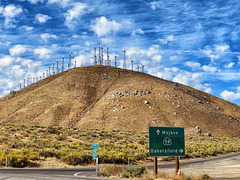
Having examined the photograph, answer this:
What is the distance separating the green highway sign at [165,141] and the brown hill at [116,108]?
63439 mm

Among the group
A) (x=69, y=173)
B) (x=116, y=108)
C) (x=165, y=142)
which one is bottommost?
(x=69, y=173)

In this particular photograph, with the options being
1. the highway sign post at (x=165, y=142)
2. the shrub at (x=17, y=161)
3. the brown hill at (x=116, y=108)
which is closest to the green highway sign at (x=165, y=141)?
the highway sign post at (x=165, y=142)

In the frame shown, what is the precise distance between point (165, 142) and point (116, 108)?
7512 centimetres

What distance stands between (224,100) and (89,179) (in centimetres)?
13026

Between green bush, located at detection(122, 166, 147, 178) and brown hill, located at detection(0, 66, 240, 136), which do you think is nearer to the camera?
green bush, located at detection(122, 166, 147, 178)

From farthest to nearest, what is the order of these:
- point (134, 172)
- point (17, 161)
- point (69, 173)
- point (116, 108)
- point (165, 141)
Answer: point (116, 108), point (17, 161), point (69, 173), point (134, 172), point (165, 141)

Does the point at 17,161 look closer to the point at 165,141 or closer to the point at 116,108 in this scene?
the point at 165,141

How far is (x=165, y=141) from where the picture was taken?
16203 mm

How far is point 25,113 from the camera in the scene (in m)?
94.2

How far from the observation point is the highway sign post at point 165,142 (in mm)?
15844

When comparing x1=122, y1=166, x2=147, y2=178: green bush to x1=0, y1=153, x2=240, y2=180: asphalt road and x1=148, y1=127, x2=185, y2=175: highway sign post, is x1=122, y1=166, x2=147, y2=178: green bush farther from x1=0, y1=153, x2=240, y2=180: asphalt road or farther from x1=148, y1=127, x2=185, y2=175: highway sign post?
x1=0, y1=153, x2=240, y2=180: asphalt road

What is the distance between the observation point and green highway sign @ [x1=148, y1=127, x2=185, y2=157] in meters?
15.8

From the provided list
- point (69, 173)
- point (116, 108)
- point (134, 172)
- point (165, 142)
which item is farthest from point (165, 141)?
point (116, 108)

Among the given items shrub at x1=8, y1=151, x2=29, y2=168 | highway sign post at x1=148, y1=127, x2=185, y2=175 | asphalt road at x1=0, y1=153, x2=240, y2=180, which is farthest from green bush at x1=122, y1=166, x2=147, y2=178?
shrub at x1=8, y1=151, x2=29, y2=168
